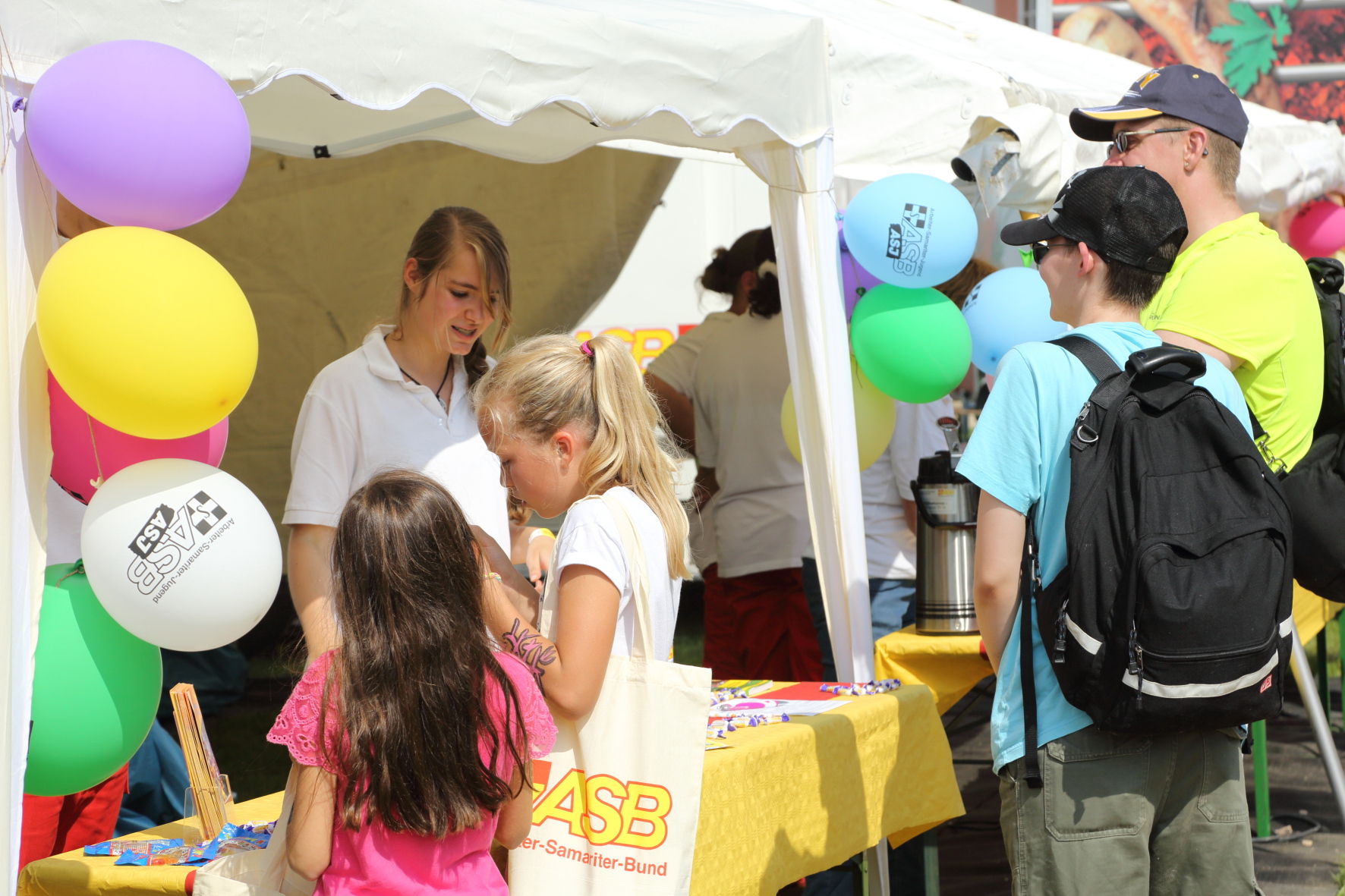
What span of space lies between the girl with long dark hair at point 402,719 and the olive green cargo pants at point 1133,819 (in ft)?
2.35

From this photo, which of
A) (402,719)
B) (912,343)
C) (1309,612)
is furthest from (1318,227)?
(402,719)

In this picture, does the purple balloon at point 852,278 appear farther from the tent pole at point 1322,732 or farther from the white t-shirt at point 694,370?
the tent pole at point 1322,732

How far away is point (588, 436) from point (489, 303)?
811mm

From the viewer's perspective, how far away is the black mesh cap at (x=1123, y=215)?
70.3 inches

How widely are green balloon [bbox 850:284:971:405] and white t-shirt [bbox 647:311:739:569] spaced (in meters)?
0.84

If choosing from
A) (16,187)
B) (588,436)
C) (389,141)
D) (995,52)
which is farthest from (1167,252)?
(995,52)

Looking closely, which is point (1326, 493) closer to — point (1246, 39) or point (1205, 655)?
point (1205, 655)

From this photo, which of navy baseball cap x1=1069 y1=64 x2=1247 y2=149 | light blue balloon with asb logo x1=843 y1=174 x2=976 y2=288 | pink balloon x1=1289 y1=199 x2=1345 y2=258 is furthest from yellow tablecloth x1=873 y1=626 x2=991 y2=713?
pink balloon x1=1289 y1=199 x2=1345 y2=258

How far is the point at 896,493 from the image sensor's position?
11.6 ft

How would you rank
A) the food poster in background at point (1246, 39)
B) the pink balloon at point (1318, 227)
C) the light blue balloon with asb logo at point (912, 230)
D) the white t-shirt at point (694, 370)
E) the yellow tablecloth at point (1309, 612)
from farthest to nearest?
1. the food poster in background at point (1246, 39)
2. the pink balloon at point (1318, 227)
3. the yellow tablecloth at point (1309, 612)
4. the white t-shirt at point (694, 370)
5. the light blue balloon with asb logo at point (912, 230)

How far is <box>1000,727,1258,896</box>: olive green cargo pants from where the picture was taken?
1664mm

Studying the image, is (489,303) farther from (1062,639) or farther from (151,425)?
(1062,639)

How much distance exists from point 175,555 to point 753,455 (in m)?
2.28

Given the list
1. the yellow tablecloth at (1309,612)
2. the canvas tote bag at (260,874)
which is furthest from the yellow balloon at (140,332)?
the yellow tablecloth at (1309,612)
